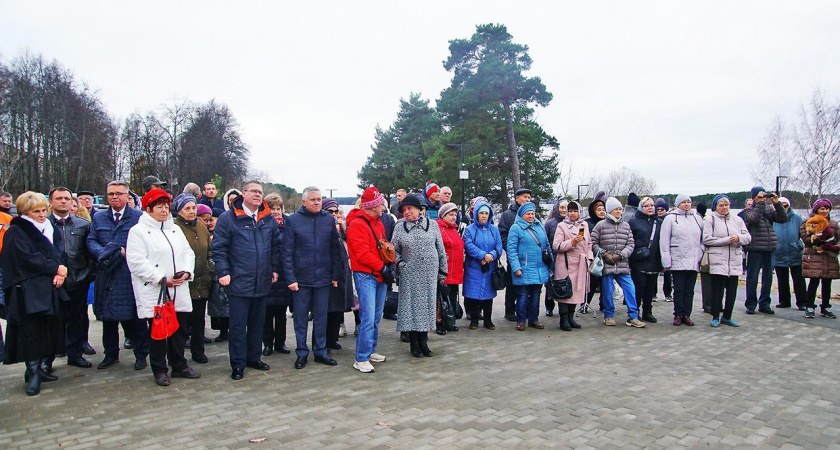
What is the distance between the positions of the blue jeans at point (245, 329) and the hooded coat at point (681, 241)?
5.91 m

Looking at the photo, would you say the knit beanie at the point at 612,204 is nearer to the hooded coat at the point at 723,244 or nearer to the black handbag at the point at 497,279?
the hooded coat at the point at 723,244

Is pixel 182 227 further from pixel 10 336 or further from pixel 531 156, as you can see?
pixel 531 156

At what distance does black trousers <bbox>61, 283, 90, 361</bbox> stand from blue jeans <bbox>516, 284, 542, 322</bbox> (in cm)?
552

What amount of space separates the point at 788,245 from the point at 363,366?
7.95 m

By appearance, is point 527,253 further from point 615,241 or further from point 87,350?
point 87,350

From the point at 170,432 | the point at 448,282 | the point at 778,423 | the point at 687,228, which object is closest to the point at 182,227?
the point at 170,432

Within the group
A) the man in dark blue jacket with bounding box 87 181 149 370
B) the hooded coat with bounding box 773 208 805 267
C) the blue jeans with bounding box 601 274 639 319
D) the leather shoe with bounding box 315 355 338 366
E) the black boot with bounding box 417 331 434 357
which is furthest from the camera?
the hooded coat with bounding box 773 208 805 267

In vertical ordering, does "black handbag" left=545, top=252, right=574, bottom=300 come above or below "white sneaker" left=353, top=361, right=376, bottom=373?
above

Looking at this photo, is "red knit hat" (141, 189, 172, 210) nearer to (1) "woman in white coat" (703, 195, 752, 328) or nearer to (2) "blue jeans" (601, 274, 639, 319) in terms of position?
(2) "blue jeans" (601, 274, 639, 319)

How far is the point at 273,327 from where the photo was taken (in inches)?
263

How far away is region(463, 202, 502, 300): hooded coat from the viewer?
25.4ft

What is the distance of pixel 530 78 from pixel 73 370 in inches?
1088

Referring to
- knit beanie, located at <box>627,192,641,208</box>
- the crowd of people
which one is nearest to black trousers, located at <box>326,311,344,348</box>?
the crowd of people

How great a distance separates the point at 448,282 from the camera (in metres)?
7.75
